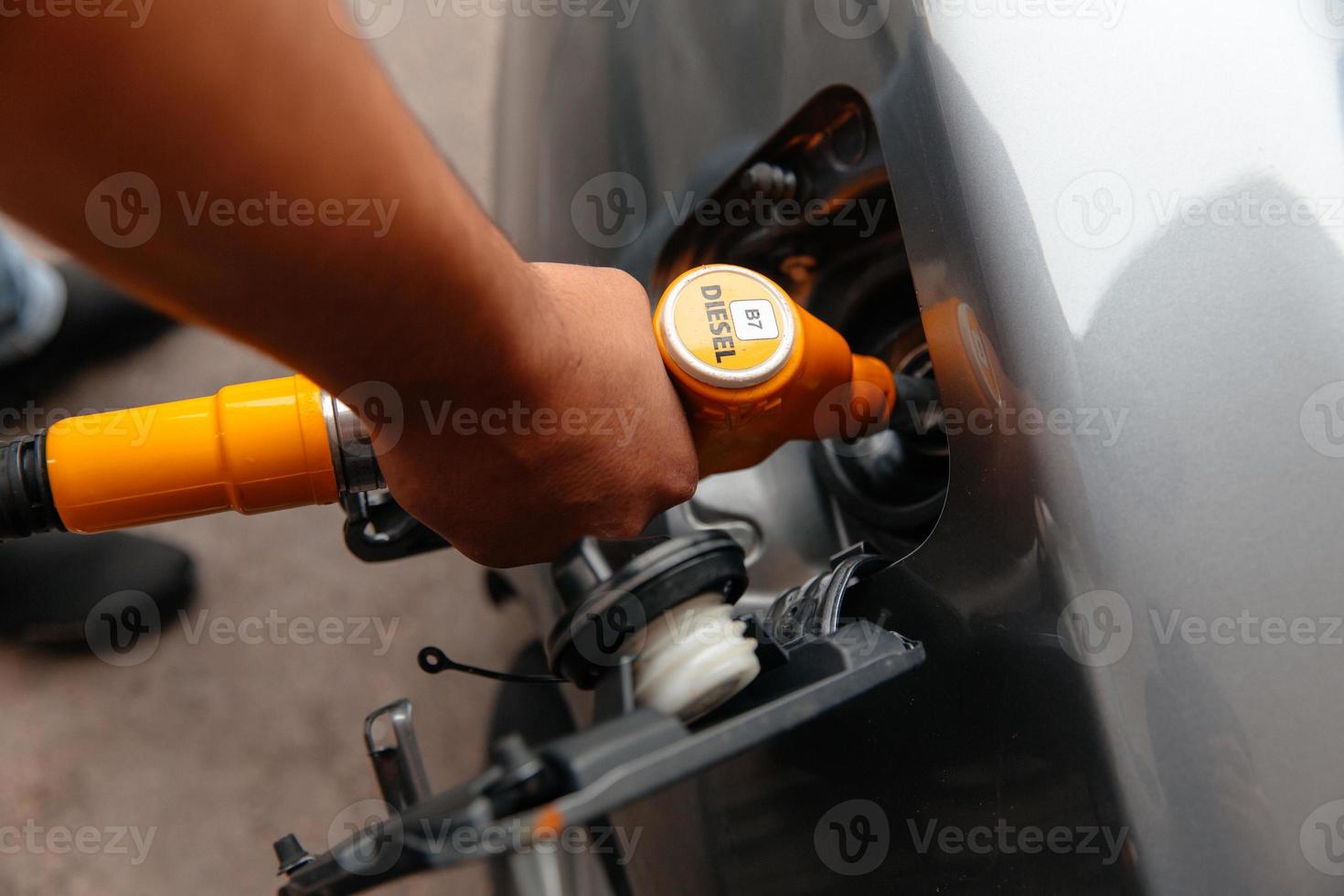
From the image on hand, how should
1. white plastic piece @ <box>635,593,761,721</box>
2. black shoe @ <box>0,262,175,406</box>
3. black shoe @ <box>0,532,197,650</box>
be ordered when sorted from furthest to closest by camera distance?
1. black shoe @ <box>0,262,175,406</box>
2. black shoe @ <box>0,532,197,650</box>
3. white plastic piece @ <box>635,593,761,721</box>

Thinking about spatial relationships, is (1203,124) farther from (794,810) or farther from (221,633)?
(221,633)

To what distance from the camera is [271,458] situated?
67 centimetres

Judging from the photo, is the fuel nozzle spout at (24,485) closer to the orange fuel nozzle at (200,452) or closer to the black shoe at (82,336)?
the orange fuel nozzle at (200,452)

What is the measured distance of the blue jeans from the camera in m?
1.44

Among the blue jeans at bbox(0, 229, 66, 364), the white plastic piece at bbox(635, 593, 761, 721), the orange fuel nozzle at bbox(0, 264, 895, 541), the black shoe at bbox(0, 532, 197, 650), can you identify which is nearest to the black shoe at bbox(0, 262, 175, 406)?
the blue jeans at bbox(0, 229, 66, 364)

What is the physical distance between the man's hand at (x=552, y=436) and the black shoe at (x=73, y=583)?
38.9 inches

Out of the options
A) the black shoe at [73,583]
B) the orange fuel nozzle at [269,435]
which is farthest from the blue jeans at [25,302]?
the orange fuel nozzle at [269,435]

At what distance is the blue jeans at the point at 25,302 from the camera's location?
144 cm

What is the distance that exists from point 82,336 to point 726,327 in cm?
132

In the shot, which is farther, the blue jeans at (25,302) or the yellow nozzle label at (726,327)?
the blue jeans at (25,302)

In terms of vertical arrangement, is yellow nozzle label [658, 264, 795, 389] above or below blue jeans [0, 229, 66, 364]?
below

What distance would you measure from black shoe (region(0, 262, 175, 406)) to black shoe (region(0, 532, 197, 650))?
277mm

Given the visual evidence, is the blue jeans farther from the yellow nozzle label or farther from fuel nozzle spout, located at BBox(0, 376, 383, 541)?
the yellow nozzle label

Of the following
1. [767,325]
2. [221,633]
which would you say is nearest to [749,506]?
[767,325]
